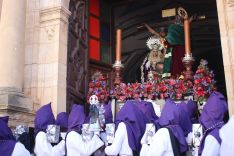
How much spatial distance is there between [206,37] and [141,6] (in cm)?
375

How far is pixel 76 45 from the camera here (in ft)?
27.8

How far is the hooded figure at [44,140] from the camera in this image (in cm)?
530

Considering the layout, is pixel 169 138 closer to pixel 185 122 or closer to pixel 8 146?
pixel 185 122

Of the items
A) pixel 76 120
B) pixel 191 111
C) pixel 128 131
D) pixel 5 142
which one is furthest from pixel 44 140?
pixel 191 111

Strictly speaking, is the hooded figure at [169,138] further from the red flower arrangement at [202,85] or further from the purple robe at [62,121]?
the red flower arrangement at [202,85]

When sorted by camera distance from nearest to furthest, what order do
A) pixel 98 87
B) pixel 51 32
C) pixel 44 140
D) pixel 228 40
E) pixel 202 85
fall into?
pixel 44 140 → pixel 228 40 → pixel 202 85 → pixel 51 32 → pixel 98 87

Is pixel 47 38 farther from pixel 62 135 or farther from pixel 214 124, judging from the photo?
pixel 214 124

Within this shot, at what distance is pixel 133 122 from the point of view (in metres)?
5.14

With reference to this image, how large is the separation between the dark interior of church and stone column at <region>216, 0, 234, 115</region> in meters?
3.31

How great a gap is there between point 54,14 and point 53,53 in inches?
34.6

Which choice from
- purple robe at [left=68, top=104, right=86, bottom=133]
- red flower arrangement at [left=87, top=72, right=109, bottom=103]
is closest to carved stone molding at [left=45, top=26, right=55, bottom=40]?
red flower arrangement at [left=87, top=72, right=109, bottom=103]

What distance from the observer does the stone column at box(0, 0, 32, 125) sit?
6871 millimetres

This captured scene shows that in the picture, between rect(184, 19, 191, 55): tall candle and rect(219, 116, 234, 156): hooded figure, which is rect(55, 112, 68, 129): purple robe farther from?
rect(219, 116, 234, 156): hooded figure

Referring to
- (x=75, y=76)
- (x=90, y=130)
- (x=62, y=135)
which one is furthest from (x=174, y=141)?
(x=75, y=76)
